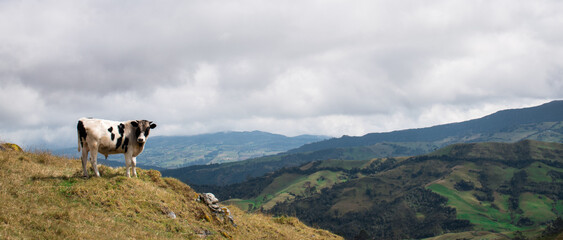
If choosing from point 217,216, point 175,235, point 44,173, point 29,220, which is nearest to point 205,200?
point 217,216

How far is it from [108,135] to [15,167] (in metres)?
5.51

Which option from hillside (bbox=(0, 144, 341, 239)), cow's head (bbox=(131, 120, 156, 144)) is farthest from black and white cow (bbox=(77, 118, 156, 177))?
hillside (bbox=(0, 144, 341, 239))

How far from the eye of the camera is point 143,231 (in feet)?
57.8

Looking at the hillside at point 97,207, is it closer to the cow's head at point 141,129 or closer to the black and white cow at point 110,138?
the black and white cow at point 110,138

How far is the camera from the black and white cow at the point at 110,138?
21953mm

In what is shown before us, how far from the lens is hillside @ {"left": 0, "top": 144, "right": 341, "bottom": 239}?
49.1 feet

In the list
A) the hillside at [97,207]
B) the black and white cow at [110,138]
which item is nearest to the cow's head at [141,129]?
the black and white cow at [110,138]

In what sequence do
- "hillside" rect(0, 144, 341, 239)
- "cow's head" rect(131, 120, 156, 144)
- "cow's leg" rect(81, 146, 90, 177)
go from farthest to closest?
1. "cow's head" rect(131, 120, 156, 144)
2. "cow's leg" rect(81, 146, 90, 177)
3. "hillside" rect(0, 144, 341, 239)

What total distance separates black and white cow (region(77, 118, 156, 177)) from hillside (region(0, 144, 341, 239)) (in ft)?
5.36

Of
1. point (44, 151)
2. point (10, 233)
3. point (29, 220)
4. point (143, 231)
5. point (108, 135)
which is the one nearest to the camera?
point (10, 233)

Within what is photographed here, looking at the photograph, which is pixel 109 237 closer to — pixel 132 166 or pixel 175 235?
pixel 175 235

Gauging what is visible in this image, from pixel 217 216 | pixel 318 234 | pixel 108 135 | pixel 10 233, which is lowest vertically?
pixel 318 234

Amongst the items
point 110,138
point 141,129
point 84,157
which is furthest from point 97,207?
point 141,129

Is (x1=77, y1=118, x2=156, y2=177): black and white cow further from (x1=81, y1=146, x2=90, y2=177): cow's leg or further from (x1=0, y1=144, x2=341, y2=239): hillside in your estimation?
(x1=0, y1=144, x2=341, y2=239): hillside
